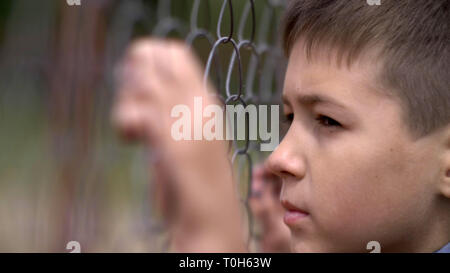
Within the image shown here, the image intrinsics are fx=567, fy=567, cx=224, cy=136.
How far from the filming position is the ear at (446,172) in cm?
72

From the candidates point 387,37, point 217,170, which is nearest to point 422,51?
point 387,37

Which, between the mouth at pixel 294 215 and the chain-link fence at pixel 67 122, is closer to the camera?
the chain-link fence at pixel 67 122

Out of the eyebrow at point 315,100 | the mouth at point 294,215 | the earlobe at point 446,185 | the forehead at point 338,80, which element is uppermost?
the forehead at point 338,80

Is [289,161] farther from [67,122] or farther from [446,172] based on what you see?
[67,122]

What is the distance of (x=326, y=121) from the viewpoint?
0.71m

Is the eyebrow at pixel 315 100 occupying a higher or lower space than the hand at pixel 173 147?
higher

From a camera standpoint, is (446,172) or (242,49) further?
(242,49)

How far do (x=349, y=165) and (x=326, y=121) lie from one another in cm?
6

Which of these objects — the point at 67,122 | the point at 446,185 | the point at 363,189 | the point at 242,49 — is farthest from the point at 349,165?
the point at 67,122

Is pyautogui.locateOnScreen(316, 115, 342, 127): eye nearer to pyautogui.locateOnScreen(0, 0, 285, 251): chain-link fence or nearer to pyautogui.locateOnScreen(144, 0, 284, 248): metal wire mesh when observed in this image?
pyautogui.locateOnScreen(144, 0, 284, 248): metal wire mesh

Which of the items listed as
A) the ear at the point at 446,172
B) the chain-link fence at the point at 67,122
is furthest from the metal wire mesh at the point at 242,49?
the ear at the point at 446,172

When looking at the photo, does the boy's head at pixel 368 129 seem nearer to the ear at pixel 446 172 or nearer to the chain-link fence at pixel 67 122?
the ear at pixel 446 172

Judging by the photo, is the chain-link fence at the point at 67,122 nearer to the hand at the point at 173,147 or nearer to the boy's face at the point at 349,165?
the hand at the point at 173,147

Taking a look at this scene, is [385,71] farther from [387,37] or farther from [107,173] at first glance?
[107,173]
